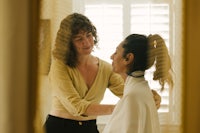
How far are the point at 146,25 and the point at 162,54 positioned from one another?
16 centimetres

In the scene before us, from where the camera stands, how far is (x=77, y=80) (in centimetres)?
149

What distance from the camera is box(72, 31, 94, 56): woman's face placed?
4.85ft

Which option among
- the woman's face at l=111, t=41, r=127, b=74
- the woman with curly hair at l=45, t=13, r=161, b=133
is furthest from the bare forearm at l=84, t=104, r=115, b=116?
the woman's face at l=111, t=41, r=127, b=74

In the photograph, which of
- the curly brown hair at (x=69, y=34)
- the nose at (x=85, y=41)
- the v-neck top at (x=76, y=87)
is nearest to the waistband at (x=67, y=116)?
the v-neck top at (x=76, y=87)

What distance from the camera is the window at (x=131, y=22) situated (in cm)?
139

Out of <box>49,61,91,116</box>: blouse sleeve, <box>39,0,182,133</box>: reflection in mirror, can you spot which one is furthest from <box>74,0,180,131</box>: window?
<box>49,61,91,116</box>: blouse sleeve

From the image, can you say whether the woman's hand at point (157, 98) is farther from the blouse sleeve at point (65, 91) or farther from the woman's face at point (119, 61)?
the blouse sleeve at point (65, 91)

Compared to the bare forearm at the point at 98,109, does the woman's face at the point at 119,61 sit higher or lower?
higher

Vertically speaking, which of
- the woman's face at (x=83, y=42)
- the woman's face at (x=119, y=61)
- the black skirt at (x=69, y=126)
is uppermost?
the woman's face at (x=83, y=42)

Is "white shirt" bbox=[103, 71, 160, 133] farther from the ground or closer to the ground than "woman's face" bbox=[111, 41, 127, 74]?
closer to the ground

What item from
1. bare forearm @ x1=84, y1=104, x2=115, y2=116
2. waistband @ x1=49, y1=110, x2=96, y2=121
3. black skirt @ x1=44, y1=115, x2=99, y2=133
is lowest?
black skirt @ x1=44, y1=115, x2=99, y2=133

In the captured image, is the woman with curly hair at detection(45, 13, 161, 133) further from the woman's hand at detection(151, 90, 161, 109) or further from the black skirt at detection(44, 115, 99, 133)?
the woman's hand at detection(151, 90, 161, 109)

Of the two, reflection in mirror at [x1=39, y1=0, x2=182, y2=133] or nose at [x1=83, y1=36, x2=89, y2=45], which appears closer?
reflection in mirror at [x1=39, y1=0, x2=182, y2=133]

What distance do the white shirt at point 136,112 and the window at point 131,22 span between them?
0.13 ft
